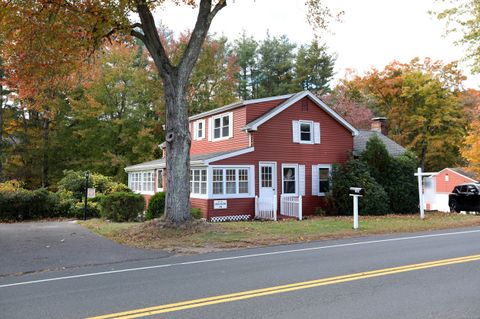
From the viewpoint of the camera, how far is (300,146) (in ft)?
75.9

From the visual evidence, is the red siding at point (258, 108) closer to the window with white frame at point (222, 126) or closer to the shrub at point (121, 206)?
the window with white frame at point (222, 126)

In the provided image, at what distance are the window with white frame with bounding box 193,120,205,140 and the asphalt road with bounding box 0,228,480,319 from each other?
16.5 meters

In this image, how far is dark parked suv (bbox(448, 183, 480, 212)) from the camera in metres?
23.1

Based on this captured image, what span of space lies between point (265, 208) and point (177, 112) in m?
8.47

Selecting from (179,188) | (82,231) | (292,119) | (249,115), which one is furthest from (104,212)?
(292,119)

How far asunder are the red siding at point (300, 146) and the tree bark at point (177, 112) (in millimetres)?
6337

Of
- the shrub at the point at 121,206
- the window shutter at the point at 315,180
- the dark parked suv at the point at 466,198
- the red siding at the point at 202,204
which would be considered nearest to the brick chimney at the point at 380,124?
the dark parked suv at the point at 466,198

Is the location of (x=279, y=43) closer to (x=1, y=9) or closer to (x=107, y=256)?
(x=1, y=9)

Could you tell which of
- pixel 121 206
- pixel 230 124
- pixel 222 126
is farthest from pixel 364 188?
pixel 121 206

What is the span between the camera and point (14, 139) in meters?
37.2

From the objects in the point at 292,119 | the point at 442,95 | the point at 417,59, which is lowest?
the point at 292,119

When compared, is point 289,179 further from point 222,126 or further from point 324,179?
point 222,126

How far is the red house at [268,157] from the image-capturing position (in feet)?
68.3

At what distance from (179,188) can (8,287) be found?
722 centimetres
